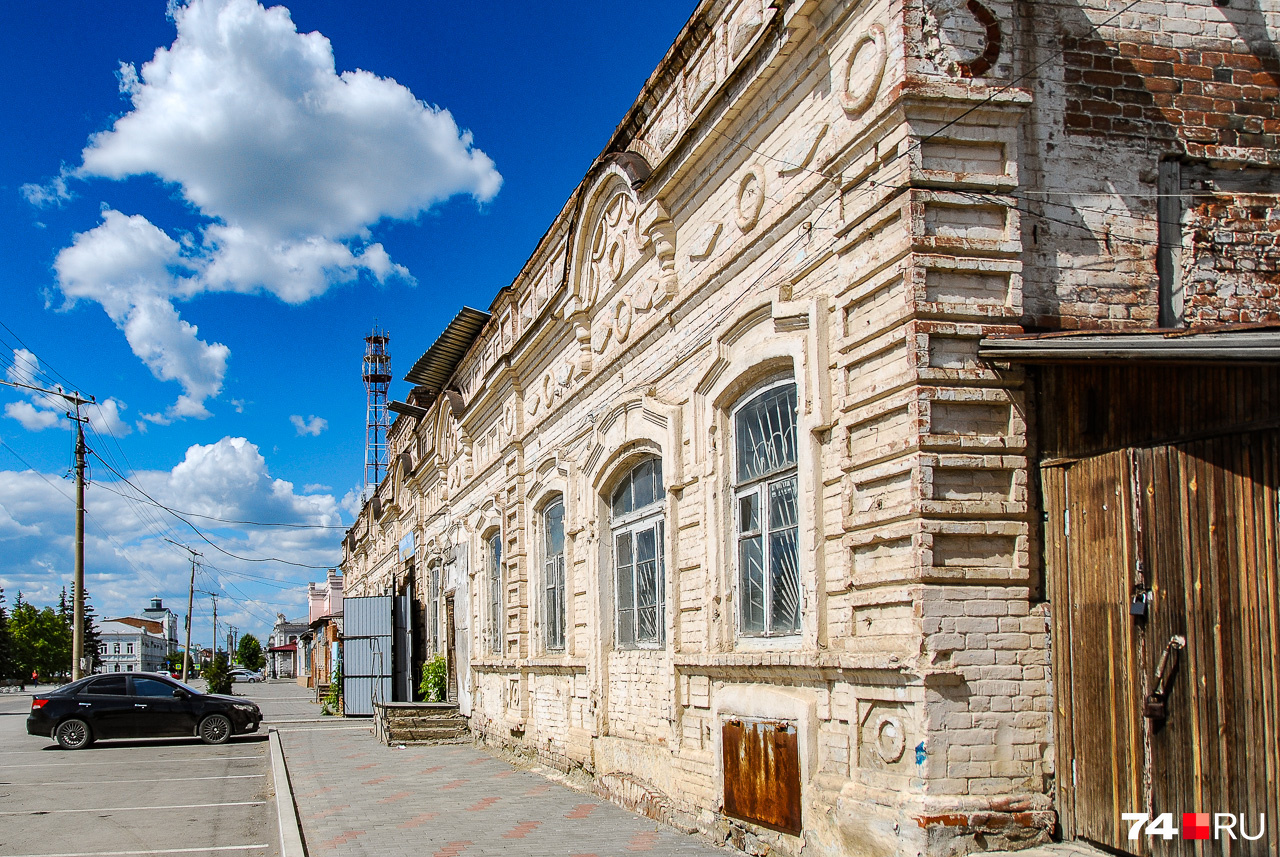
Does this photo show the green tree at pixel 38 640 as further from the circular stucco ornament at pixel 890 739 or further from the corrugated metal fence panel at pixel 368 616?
the circular stucco ornament at pixel 890 739

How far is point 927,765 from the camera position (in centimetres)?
585

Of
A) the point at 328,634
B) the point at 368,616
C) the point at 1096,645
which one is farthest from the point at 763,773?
the point at 328,634

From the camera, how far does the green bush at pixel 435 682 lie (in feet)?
71.5

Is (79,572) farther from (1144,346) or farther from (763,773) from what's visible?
(1144,346)

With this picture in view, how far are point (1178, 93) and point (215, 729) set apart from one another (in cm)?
1946

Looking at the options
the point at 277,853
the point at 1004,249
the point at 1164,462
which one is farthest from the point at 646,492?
the point at 1164,462

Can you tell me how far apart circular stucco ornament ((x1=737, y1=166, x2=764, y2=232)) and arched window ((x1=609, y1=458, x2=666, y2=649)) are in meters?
3.01

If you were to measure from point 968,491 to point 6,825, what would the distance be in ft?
32.5

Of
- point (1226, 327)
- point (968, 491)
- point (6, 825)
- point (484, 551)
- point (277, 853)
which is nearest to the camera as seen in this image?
point (1226, 327)

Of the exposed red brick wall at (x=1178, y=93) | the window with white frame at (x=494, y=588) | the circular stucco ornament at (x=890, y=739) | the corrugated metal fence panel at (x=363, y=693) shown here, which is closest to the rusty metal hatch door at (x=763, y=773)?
the circular stucco ornament at (x=890, y=739)

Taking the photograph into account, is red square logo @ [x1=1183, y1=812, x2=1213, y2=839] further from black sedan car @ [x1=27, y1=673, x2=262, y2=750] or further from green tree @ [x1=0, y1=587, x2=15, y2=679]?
green tree @ [x1=0, y1=587, x2=15, y2=679]

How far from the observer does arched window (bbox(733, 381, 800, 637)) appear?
7.88 meters

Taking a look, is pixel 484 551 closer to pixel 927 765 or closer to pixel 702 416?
pixel 702 416

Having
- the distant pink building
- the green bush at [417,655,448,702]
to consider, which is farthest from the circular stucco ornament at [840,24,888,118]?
the distant pink building
